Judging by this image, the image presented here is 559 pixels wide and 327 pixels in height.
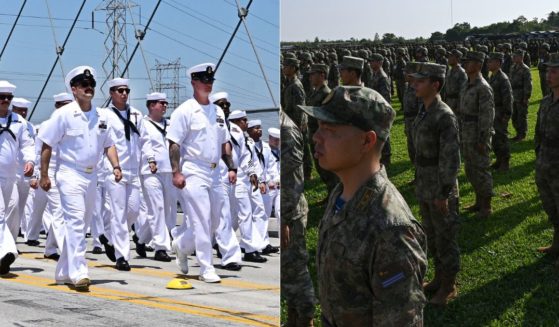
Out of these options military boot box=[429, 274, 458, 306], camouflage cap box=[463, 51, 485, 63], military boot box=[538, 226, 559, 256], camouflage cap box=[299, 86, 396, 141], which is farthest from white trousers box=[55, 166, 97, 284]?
camouflage cap box=[463, 51, 485, 63]

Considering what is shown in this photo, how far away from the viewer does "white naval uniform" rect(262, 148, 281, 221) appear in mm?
3027

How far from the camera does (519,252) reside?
19.3 feet

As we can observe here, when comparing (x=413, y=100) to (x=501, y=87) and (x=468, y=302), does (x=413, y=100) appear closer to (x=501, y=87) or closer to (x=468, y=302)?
(x=501, y=87)

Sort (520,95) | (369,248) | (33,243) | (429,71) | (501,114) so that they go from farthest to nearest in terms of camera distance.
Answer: (520,95), (501,114), (429,71), (33,243), (369,248)

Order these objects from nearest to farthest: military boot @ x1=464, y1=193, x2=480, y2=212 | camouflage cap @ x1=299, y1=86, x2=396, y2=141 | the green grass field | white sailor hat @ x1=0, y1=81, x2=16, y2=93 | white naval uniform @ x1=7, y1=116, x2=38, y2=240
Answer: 1. camouflage cap @ x1=299, y1=86, x2=396, y2=141
2. white sailor hat @ x1=0, y1=81, x2=16, y2=93
3. white naval uniform @ x1=7, y1=116, x2=38, y2=240
4. the green grass field
5. military boot @ x1=464, y1=193, x2=480, y2=212

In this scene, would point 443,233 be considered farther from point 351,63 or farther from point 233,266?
point 233,266

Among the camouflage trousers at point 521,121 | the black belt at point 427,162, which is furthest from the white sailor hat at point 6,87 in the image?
the camouflage trousers at point 521,121

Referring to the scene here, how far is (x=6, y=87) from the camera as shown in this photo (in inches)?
125

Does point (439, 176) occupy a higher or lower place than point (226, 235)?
higher

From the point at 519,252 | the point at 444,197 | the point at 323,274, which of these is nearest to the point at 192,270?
the point at 323,274

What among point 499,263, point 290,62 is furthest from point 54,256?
point 499,263

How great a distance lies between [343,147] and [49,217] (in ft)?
5.12

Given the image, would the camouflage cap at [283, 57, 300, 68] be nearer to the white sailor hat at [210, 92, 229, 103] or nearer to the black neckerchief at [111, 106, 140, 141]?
the white sailor hat at [210, 92, 229, 103]

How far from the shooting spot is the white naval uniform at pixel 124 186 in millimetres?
3066
